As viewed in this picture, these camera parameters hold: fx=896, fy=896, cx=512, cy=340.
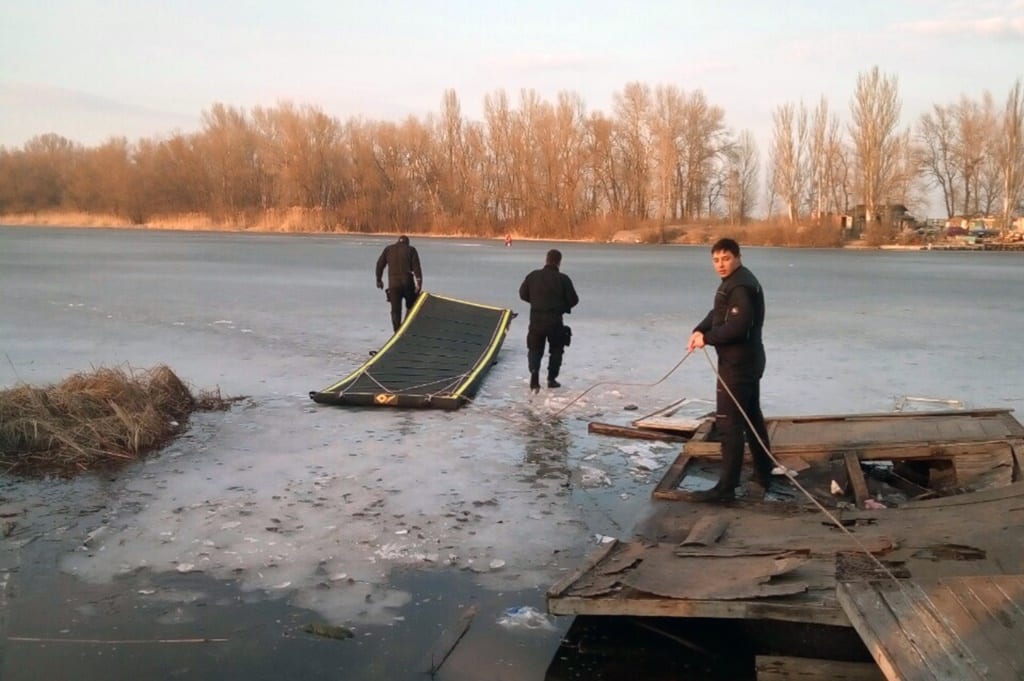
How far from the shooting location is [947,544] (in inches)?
158

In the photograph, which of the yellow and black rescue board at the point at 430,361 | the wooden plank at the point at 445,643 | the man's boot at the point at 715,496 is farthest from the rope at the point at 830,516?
the yellow and black rescue board at the point at 430,361

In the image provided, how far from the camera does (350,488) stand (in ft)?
19.4

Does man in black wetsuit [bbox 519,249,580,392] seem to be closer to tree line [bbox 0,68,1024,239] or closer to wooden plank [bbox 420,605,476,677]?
wooden plank [bbox 420,605,476,677]

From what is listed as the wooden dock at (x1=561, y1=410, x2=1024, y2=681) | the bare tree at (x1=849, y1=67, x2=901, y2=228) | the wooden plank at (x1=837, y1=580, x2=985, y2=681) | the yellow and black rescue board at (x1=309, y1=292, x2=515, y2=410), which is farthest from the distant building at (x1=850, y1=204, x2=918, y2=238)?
the wooden plank at (x1=837, y1=580, x2=985, y2=681)

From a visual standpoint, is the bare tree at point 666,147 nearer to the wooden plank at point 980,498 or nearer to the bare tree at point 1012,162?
the bare tree at point 1012,162

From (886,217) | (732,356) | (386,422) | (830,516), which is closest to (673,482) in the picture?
(732,356)

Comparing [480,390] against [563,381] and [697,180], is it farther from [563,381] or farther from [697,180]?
[697,180]

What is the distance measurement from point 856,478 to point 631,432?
218cm

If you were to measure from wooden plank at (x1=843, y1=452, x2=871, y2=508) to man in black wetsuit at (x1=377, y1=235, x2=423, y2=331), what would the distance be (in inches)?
278

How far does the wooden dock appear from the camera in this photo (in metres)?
3.00

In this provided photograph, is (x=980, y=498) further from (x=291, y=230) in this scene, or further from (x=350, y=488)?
(x=291, y=230)

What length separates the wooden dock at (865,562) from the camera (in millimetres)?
3002

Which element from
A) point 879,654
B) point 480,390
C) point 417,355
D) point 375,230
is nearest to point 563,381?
point 480,390

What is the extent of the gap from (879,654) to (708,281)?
2306 centimetres
